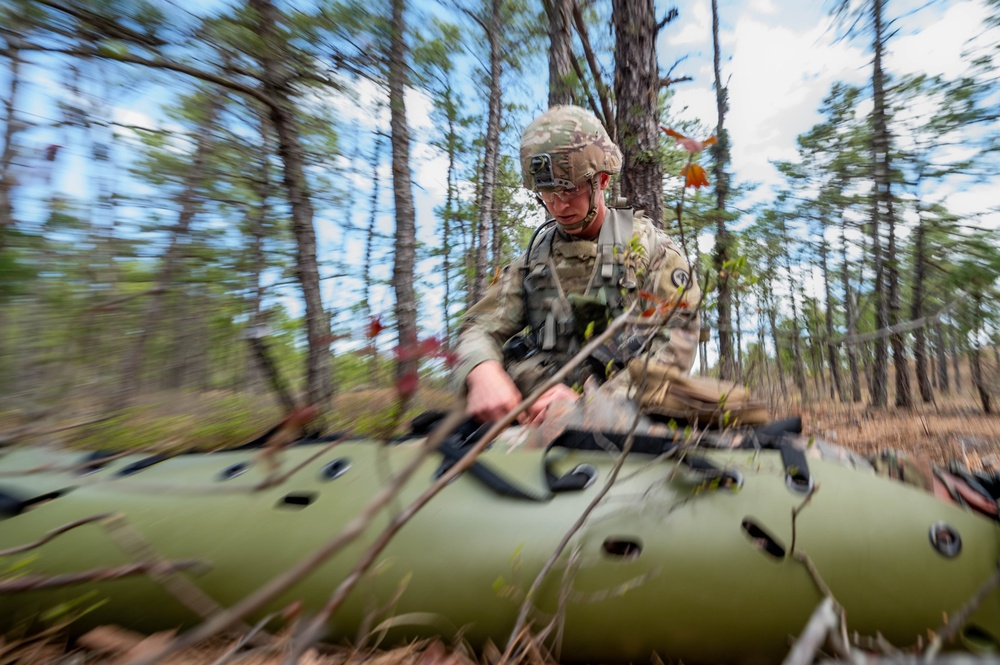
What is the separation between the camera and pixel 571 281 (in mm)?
2713

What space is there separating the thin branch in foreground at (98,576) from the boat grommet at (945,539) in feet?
6.12

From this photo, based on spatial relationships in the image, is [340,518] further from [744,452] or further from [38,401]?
[38,401]

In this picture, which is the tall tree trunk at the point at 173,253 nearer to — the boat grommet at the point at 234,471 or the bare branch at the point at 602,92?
the boat grommet at the point at 234,471

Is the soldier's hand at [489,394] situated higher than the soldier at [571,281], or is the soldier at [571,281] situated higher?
the soldier at [571,281]

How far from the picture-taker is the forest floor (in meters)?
1.18

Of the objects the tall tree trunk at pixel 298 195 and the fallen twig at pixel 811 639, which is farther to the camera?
the tall tree trunk at pixel 298 195

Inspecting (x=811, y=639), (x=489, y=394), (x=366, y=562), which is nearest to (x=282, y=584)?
(x=366, y=562)

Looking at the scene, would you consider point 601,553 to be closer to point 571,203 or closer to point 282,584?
point 282,584

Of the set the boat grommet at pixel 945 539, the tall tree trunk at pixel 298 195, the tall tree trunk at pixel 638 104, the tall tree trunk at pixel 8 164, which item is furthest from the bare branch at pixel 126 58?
the tall tree trunk at pixel 638 104

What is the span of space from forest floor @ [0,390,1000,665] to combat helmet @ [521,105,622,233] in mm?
1400

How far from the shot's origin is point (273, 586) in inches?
18.6

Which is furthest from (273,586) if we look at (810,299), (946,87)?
(810,299)

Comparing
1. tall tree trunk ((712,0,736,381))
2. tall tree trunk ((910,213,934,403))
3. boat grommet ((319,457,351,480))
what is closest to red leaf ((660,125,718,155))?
boat grommet ((319,457,351,480))

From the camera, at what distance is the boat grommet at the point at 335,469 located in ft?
4.82
